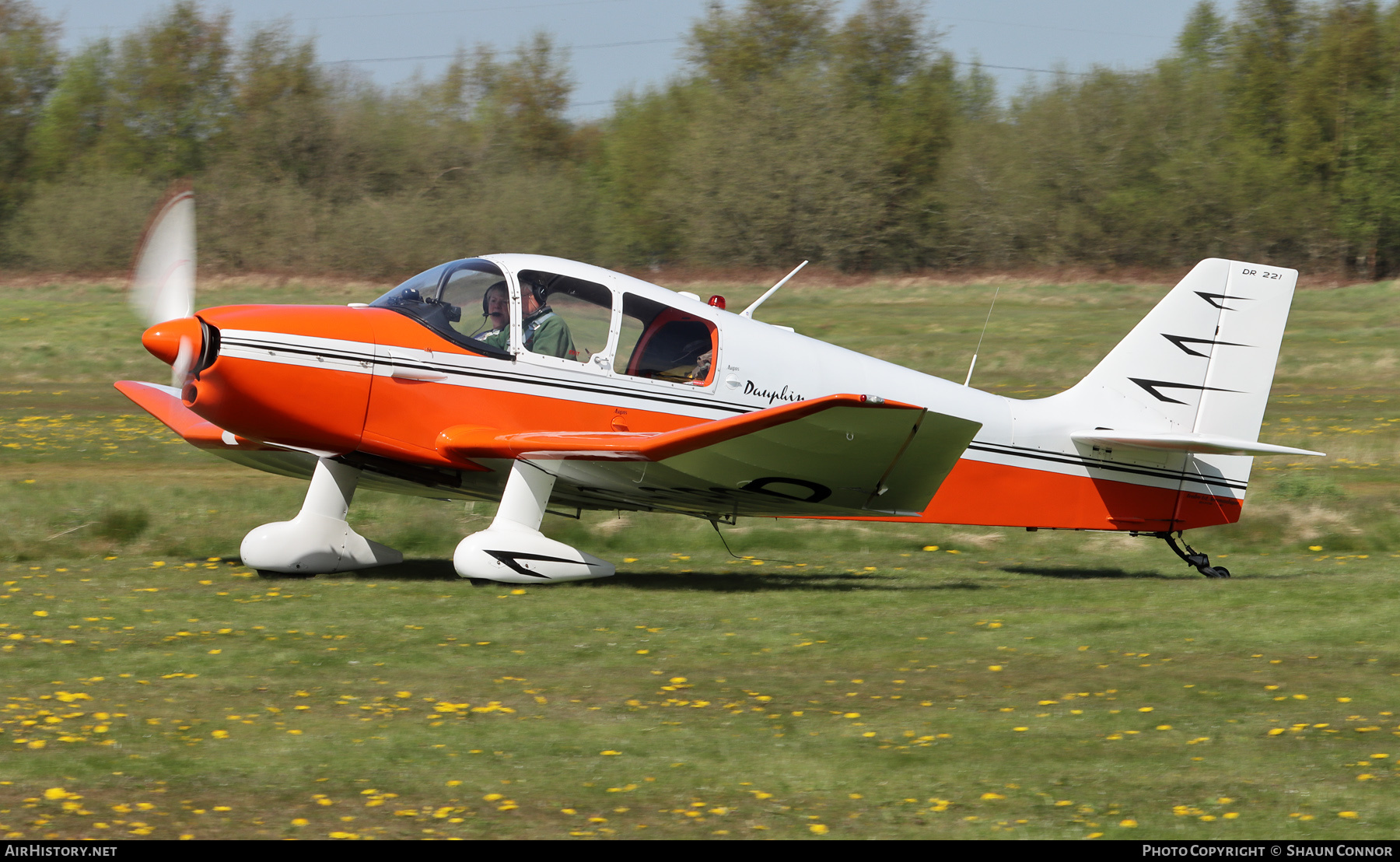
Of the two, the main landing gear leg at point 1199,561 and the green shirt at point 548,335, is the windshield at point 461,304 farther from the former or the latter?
the main landing gear leg at point 1199,561

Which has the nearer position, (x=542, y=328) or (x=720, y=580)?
(x=542, y=328)

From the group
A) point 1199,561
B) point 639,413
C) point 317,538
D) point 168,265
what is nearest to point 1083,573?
point 1199,561

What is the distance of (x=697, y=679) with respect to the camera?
699 cm

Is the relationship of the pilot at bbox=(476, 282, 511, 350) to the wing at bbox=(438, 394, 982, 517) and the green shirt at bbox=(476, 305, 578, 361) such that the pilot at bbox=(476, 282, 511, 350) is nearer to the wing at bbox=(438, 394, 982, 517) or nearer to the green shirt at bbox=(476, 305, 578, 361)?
the green shirt at bbox=(476, 305, 578, 361)

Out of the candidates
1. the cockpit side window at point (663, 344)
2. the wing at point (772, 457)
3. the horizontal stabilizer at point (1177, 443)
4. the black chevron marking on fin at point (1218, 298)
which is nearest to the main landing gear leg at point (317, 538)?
the wing at point (772, 457)

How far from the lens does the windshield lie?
934 centimetres

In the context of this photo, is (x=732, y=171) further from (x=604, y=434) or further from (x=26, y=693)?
(x=26, y=693)

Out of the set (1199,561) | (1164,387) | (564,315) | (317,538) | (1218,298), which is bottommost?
(1199,561)

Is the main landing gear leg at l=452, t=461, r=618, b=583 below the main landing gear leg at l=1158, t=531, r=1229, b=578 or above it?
above

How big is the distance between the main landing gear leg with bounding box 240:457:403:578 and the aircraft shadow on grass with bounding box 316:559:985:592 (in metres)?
0.21

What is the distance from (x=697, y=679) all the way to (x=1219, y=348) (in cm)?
606

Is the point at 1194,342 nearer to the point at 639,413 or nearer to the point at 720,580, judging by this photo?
the point at 720,580

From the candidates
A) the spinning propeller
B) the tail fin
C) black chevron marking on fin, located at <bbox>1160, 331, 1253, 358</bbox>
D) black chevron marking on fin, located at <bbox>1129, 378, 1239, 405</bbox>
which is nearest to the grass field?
the tail fin

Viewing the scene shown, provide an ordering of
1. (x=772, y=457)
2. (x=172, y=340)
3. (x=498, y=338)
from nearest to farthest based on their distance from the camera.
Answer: (x=172, y=340) → (x=772, y=457) → (x=498, y=338)
